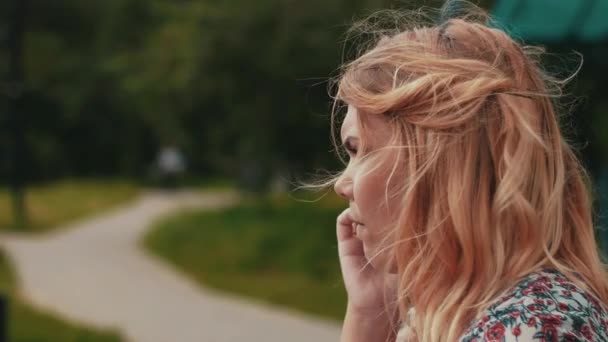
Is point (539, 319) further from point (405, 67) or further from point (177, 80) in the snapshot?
point (177, 80)

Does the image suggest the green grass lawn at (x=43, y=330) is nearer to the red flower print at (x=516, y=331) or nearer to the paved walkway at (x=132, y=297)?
the paved walkway at (x=132, y=297)

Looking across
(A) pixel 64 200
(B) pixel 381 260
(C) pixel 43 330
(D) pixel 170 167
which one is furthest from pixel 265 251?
(D) pixel 170 167

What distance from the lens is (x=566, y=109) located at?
2074 millimetres

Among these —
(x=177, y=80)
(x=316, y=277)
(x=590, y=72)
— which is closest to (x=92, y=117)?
(x=177, y=80)

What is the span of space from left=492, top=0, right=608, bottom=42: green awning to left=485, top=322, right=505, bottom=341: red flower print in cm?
574

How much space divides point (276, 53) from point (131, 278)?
3119mm

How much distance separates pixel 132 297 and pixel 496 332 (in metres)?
10.2

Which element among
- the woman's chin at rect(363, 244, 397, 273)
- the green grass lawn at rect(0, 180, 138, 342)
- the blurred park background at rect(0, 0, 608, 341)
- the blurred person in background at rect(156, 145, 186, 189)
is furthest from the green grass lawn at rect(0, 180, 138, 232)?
the woman's chin at rect(363, 244, 397, 273)

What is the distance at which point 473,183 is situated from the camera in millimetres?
1574

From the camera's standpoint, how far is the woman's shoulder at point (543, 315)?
1385mm

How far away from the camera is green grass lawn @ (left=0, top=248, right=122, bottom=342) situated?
812 centimetres

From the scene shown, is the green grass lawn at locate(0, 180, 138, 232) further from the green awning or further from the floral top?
the floral top

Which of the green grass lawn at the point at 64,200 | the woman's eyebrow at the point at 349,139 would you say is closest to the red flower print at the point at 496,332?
the woman's eyebrow at the point at 349,139

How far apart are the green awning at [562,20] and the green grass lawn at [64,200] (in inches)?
511
